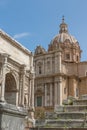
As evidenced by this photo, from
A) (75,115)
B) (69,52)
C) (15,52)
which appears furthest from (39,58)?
(75,115)

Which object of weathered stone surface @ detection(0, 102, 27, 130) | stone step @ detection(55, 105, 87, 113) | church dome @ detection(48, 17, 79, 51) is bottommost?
stone step @ detection(55, 105, 87, 113)

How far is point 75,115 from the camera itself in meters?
12.9

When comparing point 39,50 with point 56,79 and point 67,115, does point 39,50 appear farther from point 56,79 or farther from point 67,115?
point 67,115

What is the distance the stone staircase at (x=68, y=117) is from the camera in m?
11.9

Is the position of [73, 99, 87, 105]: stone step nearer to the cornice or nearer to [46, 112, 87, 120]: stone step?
[46, 112, 87, 120]: stone step

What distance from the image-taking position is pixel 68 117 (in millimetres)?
12977

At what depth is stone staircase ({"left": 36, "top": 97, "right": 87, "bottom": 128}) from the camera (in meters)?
11.9

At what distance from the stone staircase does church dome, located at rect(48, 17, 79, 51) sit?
1788 inches

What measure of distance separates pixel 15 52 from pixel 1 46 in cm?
385

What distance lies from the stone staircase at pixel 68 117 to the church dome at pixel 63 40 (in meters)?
45.4

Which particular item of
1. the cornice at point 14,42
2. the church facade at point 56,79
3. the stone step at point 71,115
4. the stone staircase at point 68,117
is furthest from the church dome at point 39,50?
the stone step at point 71,115

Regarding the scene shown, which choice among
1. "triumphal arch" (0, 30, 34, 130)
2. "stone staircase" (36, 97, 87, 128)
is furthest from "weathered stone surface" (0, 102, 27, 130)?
"triumphal arch" (0, 30, 34, 130)

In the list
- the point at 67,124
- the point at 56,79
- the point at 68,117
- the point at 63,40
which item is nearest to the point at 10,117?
the point at 67,124

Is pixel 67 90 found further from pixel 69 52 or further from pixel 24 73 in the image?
pixel 24 73
